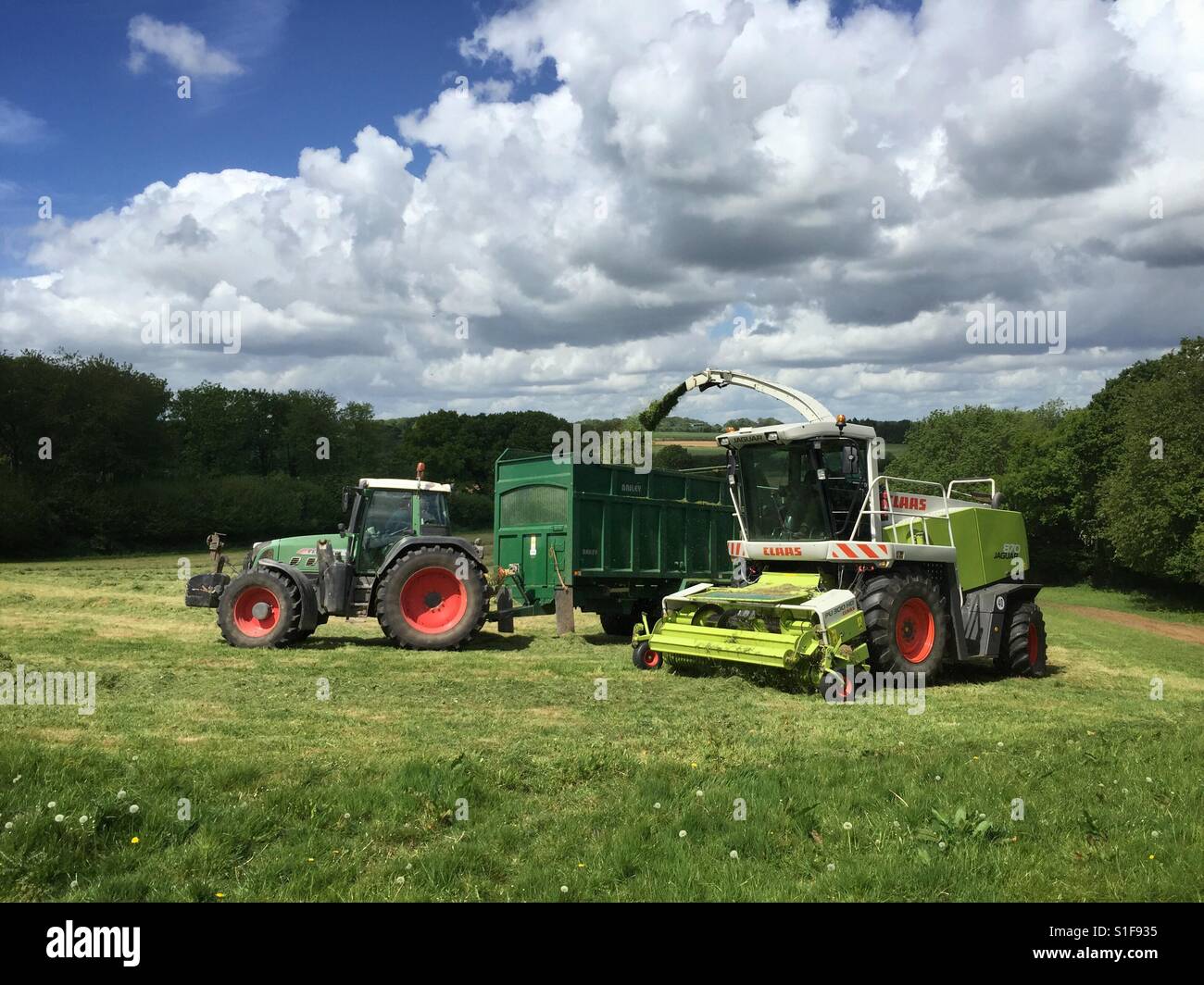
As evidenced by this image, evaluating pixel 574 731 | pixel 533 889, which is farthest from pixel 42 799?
pixel 574 731

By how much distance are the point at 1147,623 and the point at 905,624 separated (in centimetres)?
2161

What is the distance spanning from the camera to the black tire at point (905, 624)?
10.0 m

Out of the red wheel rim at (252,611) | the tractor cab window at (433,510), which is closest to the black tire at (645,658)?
the tractor cab window at (433,510)

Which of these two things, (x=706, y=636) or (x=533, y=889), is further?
(x=706, y=636)

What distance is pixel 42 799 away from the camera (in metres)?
4.68

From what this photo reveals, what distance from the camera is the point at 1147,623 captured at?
90.8ft

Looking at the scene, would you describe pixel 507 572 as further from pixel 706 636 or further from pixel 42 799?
pixel 42 799
